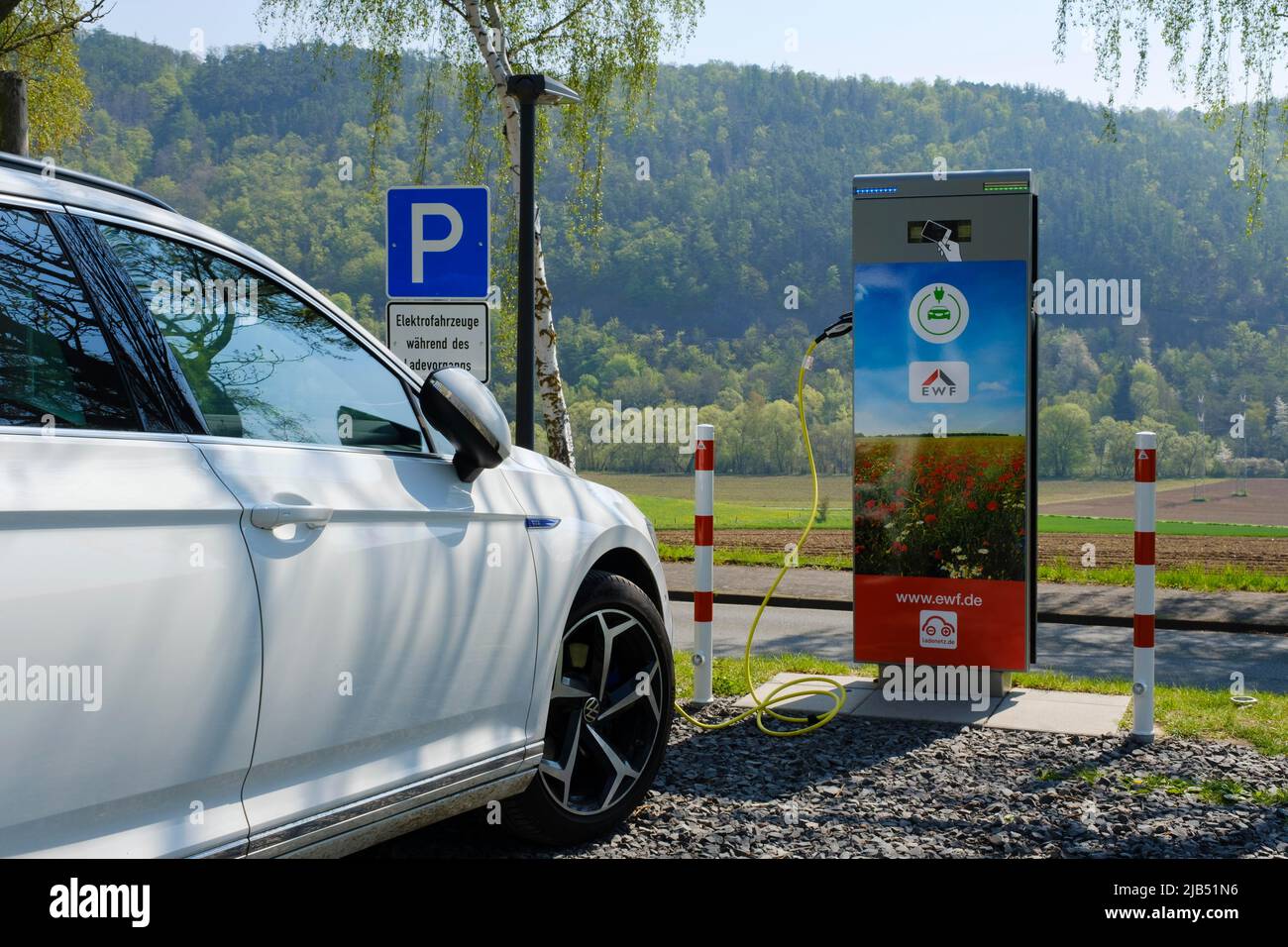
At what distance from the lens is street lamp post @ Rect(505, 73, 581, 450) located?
27.0 feet

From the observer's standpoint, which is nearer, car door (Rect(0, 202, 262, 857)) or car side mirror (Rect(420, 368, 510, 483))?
car door (Rect(0, 202, 262, 857))

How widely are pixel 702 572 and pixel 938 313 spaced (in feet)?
5.85

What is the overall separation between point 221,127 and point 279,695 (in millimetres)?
96724

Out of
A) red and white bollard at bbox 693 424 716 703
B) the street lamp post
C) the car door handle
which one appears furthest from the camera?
the street lamp post

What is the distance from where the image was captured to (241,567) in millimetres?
2479

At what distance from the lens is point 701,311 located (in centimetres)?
11056

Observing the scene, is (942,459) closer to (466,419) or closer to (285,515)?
(466,419)

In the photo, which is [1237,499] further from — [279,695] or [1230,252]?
[279,695]

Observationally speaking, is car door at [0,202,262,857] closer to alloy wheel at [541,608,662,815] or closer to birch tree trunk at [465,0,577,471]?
alloy wheel at [541,608,662,815]

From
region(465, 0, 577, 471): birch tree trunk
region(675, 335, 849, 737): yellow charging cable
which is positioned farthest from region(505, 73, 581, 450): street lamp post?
region(465, 0, 577, 471): birch tree trunk

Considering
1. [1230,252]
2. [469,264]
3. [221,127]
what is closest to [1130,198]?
[1230,252]

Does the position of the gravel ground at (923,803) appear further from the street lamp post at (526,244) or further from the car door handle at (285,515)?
the street lamp post at (526,244)

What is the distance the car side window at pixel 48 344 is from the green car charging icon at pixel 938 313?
15.4 feet

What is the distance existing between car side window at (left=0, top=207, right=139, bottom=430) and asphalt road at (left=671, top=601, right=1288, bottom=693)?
6.64 metres
